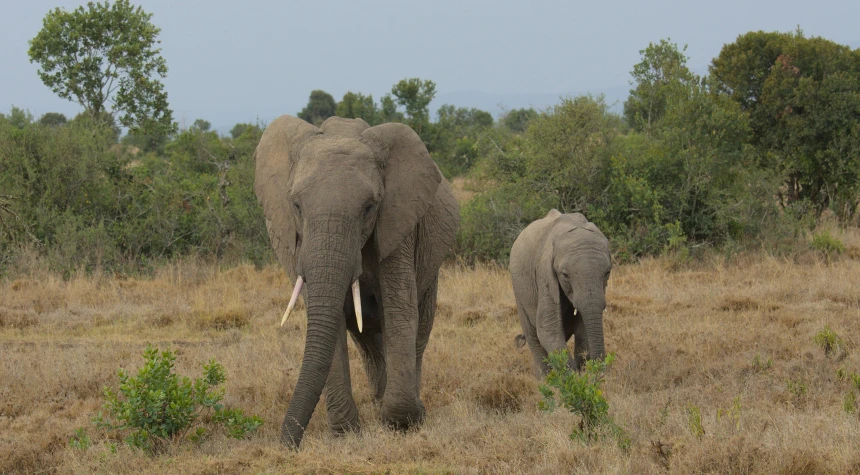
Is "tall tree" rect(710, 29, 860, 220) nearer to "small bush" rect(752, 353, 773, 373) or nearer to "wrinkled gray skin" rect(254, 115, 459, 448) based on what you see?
"small bush" rect(752, 353, 773, 373)

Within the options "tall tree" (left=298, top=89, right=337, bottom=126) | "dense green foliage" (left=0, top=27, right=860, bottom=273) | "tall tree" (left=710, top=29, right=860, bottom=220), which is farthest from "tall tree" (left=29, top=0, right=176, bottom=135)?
"tall tree" (left=298, top=89, right=337, bottom=126)

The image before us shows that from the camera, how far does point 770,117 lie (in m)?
16.6

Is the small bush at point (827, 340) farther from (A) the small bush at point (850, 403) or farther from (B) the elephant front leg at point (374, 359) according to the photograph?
(B) the elephant front leg at point (374, 359)

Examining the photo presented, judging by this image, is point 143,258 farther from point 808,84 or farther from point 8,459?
point 808,84

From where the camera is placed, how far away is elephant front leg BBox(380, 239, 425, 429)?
6.39 m

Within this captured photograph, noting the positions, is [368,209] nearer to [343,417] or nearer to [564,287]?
[343,417]

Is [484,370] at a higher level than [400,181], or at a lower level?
lower

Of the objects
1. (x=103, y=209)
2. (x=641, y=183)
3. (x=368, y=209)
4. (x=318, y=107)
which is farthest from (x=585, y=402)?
(x=318, y=107)

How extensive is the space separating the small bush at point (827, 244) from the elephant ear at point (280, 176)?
33.1 feet

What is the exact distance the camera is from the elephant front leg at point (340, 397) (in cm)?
638

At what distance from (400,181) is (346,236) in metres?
0.88

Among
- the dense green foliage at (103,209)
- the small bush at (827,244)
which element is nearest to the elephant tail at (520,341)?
the dense green foliage at (103,209)

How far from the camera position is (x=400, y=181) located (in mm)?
6207

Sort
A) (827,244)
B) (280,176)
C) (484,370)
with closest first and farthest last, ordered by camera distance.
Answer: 1. (280,176)
2. (484,370)
3. (827,244)
